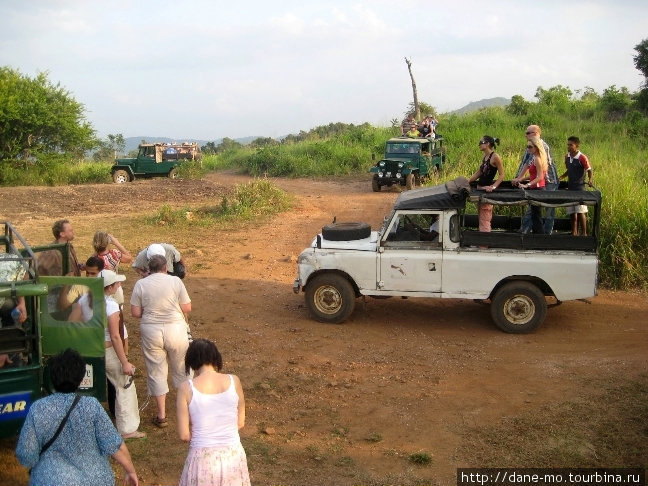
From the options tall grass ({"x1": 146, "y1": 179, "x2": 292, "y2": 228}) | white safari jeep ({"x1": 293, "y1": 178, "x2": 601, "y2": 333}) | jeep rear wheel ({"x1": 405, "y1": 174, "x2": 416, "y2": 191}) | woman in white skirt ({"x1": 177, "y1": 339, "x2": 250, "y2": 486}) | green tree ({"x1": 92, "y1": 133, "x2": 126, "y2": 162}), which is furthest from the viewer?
green tree ({"x1": 92, "y1": 133, "x2": 126, "y2": 162})

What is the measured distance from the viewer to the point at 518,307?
8703mm

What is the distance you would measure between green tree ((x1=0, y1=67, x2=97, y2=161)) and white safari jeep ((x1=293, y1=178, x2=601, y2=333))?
22.5 m

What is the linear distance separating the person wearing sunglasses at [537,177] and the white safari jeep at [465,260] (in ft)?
1.49

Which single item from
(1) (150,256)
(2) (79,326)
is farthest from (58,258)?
(2) (79,326)

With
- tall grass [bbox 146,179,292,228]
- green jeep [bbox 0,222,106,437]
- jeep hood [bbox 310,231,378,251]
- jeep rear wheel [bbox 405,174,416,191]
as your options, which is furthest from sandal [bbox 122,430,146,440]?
jeep rear wheel [bbox 405,174,416,191]

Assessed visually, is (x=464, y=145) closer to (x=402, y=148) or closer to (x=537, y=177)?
(x=402, y=148)

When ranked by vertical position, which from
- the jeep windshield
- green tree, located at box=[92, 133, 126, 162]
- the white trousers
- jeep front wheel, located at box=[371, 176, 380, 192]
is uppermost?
green tree, located at box=[92, 133, 126, 162]

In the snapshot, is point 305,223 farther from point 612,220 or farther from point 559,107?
point 559,107

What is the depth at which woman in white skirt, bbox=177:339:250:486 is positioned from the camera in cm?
387

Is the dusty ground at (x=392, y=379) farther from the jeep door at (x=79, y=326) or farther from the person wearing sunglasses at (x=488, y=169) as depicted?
the person wearing sunglasses at (x=488, y=169)

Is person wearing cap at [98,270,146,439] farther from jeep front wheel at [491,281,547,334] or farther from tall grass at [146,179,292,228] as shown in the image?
tall grass at [146,179,292,228]

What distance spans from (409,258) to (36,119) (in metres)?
23.6

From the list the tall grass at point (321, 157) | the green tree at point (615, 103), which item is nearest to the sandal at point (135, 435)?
the tall grass at point (321, 157)

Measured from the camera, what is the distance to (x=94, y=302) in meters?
5.40
